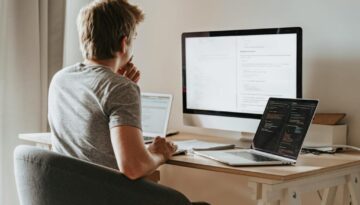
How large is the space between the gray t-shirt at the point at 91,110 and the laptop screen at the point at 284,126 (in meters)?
0.57

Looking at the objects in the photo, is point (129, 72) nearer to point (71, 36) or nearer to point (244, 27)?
point (244, 27)

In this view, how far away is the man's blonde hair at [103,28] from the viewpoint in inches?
70.8

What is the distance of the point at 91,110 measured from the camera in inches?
66.4

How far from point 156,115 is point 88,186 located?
931 mm

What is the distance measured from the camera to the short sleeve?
162 centimetres

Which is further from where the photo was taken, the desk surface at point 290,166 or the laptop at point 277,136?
the laptop at point 277,136

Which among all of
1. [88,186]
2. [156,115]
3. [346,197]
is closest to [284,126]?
[346,197]

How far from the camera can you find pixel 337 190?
7.58 feet

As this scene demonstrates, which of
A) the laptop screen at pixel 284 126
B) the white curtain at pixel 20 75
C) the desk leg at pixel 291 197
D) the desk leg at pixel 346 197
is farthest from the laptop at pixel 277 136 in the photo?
the white curtain at pixel 20 75

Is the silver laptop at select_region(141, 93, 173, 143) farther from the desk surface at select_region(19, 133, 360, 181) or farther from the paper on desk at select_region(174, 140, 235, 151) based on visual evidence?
the desk surface at select_region(19, 133, 360, 181)

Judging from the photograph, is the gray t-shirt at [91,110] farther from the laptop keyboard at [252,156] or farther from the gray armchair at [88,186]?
the laptop keyboard at [252,156]

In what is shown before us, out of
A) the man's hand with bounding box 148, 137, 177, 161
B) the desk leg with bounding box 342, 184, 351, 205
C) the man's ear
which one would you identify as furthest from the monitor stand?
the man's ear

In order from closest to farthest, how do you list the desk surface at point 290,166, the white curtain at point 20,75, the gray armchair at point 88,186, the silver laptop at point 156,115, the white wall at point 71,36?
the gray armchair at point 88,186, the desk surface at point 290,166, the silver laptop at point 156,115, the white curtain at point 20,75, the white wall at point 71,36

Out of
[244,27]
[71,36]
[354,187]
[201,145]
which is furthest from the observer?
[71,36]
